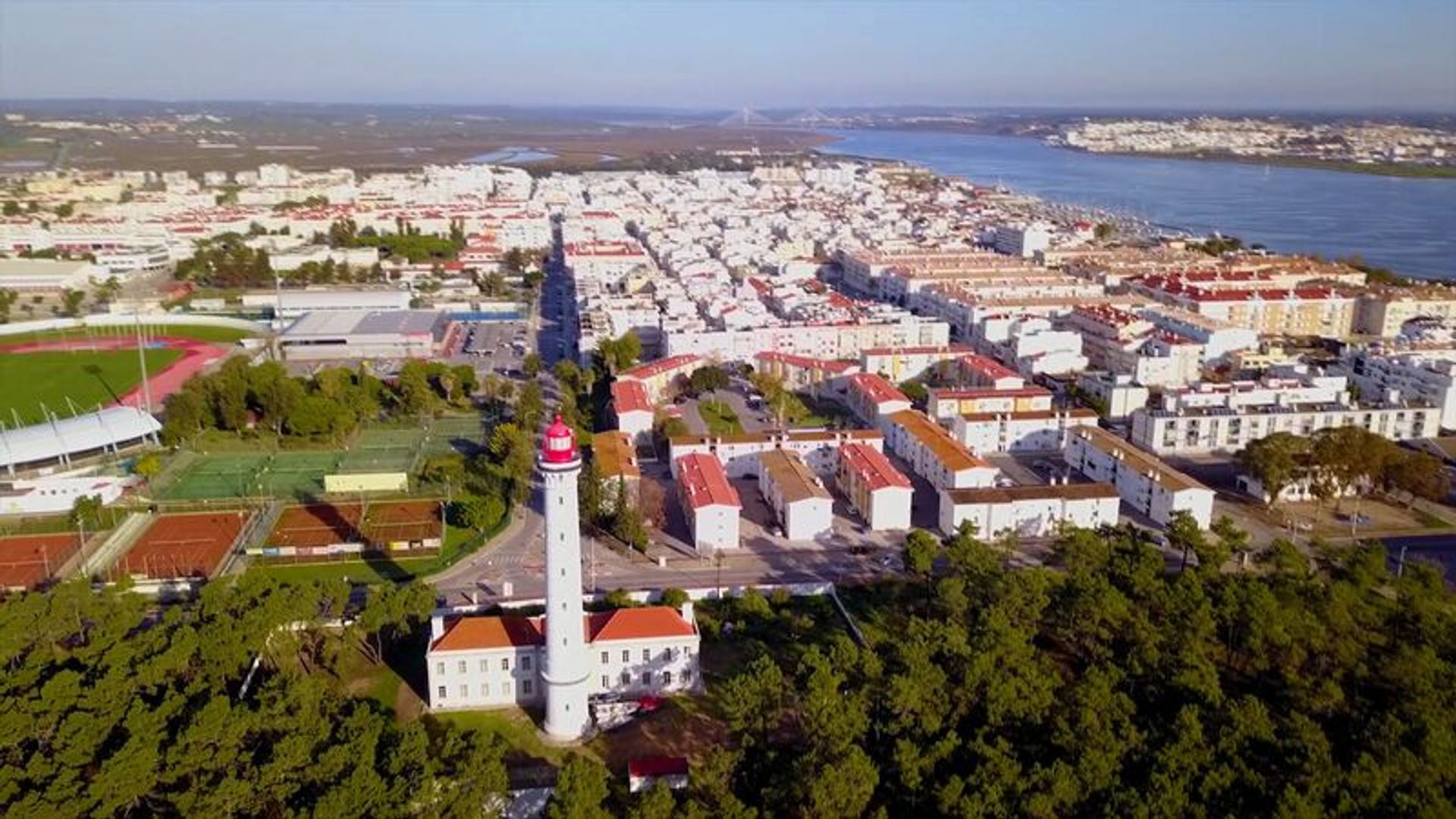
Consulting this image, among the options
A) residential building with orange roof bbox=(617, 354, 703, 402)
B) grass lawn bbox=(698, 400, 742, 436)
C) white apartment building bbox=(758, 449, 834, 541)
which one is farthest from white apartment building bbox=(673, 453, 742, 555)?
residential building with orange roof bbox=(617, 354, 703, 402)

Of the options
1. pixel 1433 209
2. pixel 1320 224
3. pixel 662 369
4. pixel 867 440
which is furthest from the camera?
pixel 1433 209

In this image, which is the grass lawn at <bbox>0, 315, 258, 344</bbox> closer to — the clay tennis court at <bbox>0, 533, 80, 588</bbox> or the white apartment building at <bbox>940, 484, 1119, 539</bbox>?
the clay tennis court at <bbox>0, 533, 80, 588</bbox>

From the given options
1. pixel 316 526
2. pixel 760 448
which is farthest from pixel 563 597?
pixel 760 448

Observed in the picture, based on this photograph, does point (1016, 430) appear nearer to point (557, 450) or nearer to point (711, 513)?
point (711, 513)

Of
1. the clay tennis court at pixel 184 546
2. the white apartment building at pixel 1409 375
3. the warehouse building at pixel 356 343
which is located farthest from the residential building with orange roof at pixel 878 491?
the warehouse building at pixel 356 343

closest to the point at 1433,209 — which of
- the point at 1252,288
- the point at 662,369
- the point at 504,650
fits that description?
the point at 1252,288

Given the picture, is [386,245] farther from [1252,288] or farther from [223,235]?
[1252,288]

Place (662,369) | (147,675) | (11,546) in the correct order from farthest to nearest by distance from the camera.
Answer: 1. (662,369)
2. (11,546)
3. (147,675)
